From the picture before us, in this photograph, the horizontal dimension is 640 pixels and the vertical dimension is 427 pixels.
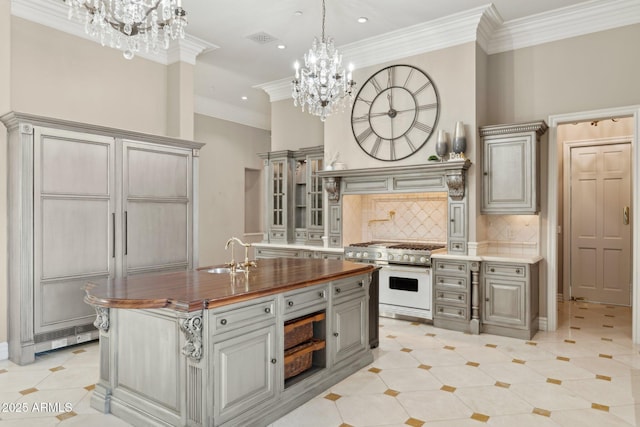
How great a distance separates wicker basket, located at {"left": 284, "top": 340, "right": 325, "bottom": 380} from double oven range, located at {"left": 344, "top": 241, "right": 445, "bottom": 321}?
1923 millimetres

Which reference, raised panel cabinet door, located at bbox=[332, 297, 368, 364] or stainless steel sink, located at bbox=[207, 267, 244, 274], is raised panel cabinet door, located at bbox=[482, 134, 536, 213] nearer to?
raised panel cabinet door, located at bbox=[332, 297, 368, 364]

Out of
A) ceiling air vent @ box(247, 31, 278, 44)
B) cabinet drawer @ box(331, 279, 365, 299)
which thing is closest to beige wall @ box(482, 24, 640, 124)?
ceiling air vent @ box(247, 31, 278, 44)

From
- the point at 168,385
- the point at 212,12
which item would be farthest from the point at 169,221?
the point at 168,385

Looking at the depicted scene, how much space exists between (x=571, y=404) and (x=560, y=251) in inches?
163

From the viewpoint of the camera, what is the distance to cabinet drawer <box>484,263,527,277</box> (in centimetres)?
450

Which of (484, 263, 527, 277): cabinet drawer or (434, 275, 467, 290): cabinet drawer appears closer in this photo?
(484, 263, 527, 277): cabinet drawer

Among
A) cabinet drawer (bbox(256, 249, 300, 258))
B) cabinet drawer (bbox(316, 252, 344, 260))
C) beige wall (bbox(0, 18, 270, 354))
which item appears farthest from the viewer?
cabinet drawer (bbox(256, 249, 300, 258))

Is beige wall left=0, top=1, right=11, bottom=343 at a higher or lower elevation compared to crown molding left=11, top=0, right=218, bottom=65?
lower

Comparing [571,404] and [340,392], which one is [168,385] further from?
[571,404]

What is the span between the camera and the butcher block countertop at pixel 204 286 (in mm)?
2352

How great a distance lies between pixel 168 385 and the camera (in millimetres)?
2518

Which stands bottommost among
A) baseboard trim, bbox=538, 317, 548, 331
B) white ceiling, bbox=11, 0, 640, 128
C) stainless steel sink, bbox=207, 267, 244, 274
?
baseboard trim, bbox=538, 317, 548, 331

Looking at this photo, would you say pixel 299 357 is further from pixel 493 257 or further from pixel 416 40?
pixel 416 40

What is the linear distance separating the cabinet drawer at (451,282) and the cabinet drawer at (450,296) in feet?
0.19
